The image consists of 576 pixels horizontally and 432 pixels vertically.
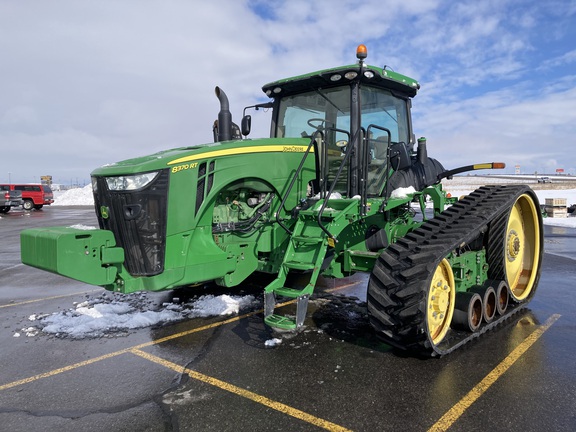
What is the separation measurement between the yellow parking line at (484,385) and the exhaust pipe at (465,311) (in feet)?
1.47

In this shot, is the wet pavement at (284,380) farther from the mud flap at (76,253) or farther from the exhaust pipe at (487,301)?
the mud flap at (76,253)

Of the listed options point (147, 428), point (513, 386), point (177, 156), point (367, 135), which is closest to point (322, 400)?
point (147, 428)

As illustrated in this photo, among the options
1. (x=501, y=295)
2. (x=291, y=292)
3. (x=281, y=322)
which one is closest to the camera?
(x=281, y=322)

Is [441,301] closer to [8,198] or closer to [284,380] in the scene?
[284,380]

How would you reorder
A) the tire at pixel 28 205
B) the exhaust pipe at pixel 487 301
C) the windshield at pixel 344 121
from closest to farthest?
the exhaust pipe at pixel 487 301, the windshield at pixel 344 121, the tire at pixel 28 205

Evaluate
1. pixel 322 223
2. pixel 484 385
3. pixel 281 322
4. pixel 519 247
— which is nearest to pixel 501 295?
pixel 519 247

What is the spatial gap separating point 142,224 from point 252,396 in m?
1.86

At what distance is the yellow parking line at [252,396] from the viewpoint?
300cm

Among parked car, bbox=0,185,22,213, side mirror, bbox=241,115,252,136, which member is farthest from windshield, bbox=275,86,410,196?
parked car, bbox=0,185,22,213

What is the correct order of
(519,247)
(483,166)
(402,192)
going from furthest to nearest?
1. (519,247)
2. (483,166)
3. (402,192)

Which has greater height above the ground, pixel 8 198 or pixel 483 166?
pixel 483 166

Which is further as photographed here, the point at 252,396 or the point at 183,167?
the point at 183,167

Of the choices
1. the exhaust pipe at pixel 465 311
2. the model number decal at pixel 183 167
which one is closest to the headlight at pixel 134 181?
the model number decal at pixel 183 167

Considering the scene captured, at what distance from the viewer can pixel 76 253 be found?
377 cm
